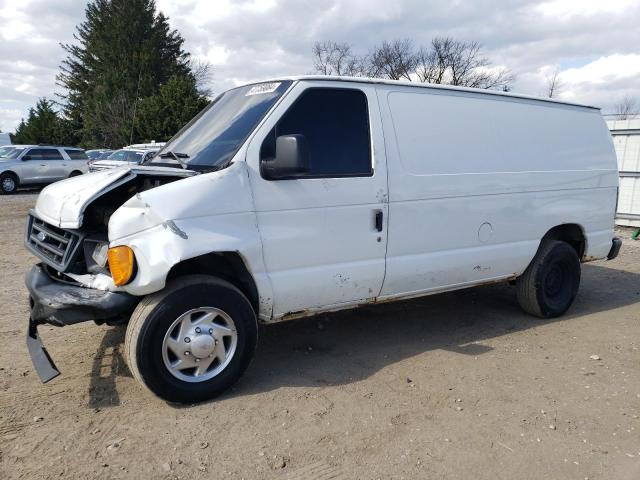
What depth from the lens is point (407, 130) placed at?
4.51 metres

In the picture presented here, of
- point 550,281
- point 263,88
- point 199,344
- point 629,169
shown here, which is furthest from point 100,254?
point 629,169

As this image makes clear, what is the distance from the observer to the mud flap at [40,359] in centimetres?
355

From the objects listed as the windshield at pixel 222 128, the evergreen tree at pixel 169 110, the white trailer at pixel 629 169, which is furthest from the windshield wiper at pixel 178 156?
the evergreen tree at pixel 169 110

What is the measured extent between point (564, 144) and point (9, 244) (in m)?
8.94

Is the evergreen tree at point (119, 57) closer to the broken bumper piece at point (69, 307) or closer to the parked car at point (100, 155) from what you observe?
the parked car at point (100, 155)

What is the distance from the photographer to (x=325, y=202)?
13.3ft

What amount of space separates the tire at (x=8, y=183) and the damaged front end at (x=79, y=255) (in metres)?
18.8

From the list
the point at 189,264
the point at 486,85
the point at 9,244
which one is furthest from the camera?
the point at 486,85

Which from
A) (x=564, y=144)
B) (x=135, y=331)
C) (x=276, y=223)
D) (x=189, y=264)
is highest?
(x=564, y=144)

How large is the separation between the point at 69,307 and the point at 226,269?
1039 millimetres

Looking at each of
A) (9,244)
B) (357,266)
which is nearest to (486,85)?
(9,244)

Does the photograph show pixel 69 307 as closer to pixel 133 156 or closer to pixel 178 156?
pixel 178 156

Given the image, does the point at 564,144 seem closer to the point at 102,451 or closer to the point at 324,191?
the point at 324,191

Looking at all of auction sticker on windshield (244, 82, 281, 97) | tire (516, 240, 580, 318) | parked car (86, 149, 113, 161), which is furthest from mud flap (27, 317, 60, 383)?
parked car (86, 149, 113, 161)
